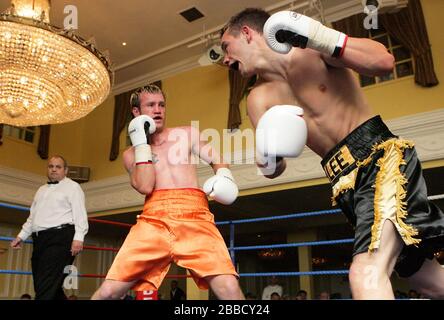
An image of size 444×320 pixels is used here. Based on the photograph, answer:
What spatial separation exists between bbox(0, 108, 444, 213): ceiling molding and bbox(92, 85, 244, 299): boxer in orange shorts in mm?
3817

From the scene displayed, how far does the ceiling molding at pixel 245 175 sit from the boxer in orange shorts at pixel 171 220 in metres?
3.82

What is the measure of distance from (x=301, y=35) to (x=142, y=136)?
0.99 metres

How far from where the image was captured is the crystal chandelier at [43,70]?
10.7 feet

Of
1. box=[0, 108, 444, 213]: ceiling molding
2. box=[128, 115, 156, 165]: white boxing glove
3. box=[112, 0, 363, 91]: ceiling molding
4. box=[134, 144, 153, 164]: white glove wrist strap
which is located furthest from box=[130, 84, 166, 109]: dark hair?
box=[112, 0, 363, 91]: ceiling molding

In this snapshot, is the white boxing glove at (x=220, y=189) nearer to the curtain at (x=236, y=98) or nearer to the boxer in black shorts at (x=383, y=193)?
the boxer in black shorts at (x=383, y=193)

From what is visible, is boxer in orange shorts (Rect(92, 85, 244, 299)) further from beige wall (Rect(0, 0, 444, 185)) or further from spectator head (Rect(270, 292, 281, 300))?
spectator head (Rect(270, 292, 281, 300))

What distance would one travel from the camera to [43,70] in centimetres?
345

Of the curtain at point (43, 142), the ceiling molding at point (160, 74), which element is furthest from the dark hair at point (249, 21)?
the curtain at point (43, 142)

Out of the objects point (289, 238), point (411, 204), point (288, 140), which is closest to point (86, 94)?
point (288, 140)

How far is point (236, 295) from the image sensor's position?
1.72 metres

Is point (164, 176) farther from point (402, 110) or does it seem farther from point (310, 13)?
point (310, 13)

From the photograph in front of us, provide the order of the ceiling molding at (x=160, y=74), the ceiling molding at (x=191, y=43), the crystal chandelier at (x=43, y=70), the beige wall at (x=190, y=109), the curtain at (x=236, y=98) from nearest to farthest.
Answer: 1. the crystal chandelier at (x=43, y=70)
2. the beige wall at (x=190, y=109)
3. the ceiling molding at (x=191, y=43)
4. the curtain at (x=236, y=98)
5. the ceiling molding at (x=160, y=74)

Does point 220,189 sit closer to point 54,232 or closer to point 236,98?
point 54,232

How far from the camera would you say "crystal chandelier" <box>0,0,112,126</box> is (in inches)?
128
